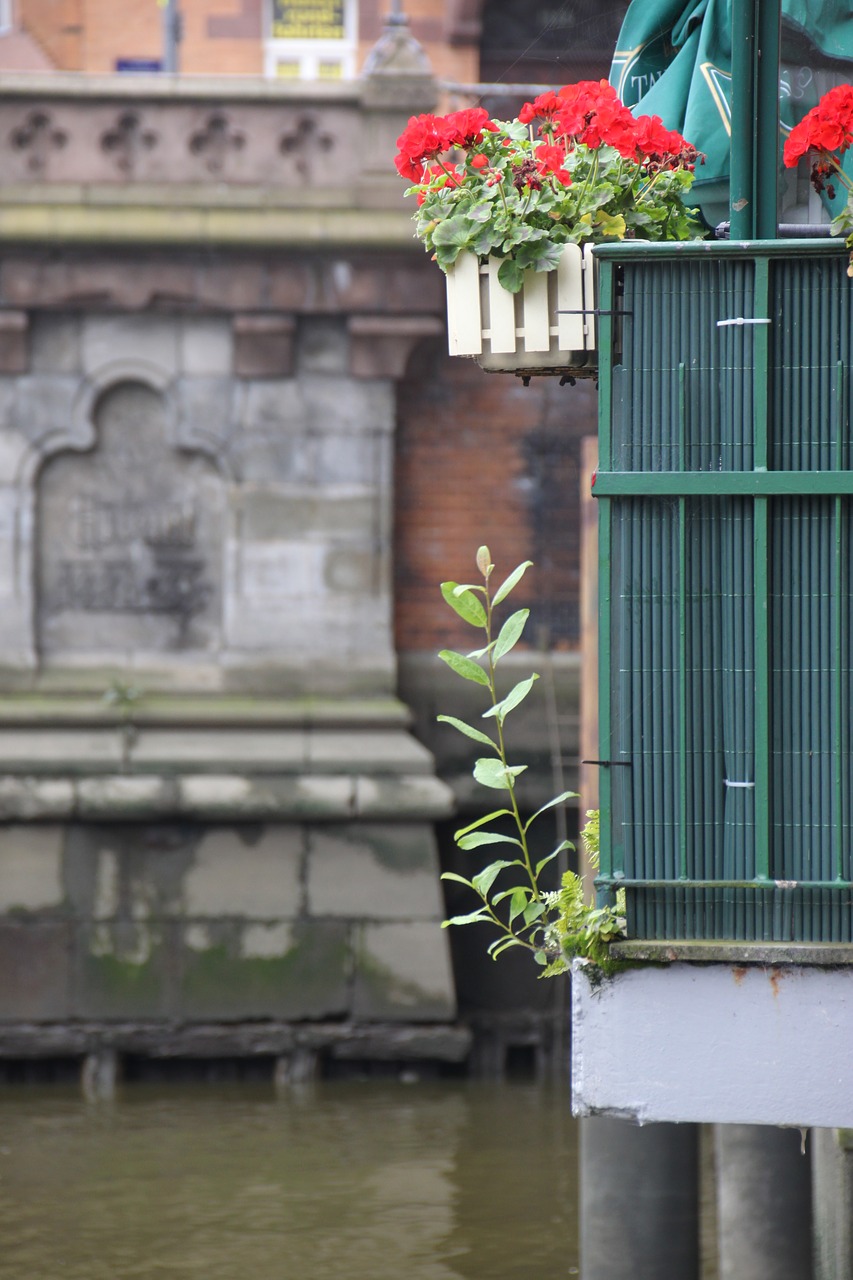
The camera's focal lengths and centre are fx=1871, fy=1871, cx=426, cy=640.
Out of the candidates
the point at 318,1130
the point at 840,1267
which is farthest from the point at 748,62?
the point at 318,1130

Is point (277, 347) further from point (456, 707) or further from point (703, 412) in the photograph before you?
point (703, 412)

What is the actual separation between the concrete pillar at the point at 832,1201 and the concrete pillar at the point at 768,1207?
0.19ft

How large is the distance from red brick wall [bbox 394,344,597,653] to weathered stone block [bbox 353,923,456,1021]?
1669 mm

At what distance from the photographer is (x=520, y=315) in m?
3.36

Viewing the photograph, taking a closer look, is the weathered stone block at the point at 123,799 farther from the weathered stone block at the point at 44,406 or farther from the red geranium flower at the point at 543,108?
the red geranium flower at the point at 543,108

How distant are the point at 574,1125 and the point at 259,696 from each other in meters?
2.67

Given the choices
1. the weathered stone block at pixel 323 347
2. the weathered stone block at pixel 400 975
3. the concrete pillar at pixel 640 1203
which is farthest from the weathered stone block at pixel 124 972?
the concrete pillar at pixel 640 1203

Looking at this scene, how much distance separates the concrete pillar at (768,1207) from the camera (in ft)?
19.8

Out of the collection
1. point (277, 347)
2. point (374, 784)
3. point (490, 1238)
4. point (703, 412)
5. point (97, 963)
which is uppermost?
point (277, 347)

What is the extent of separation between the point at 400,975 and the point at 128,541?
8.63 feet

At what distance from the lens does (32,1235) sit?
7.01m

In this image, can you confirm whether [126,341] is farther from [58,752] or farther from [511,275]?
[511,275]

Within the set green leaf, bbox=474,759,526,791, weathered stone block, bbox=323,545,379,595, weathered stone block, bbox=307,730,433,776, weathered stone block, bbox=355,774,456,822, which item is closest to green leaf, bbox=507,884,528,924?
green leaf, bbox=474,759,526,791

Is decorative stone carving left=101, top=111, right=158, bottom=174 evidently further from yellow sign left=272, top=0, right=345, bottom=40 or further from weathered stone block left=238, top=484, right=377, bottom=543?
yellow sign left=272, top=0, right=345, bottom=40
